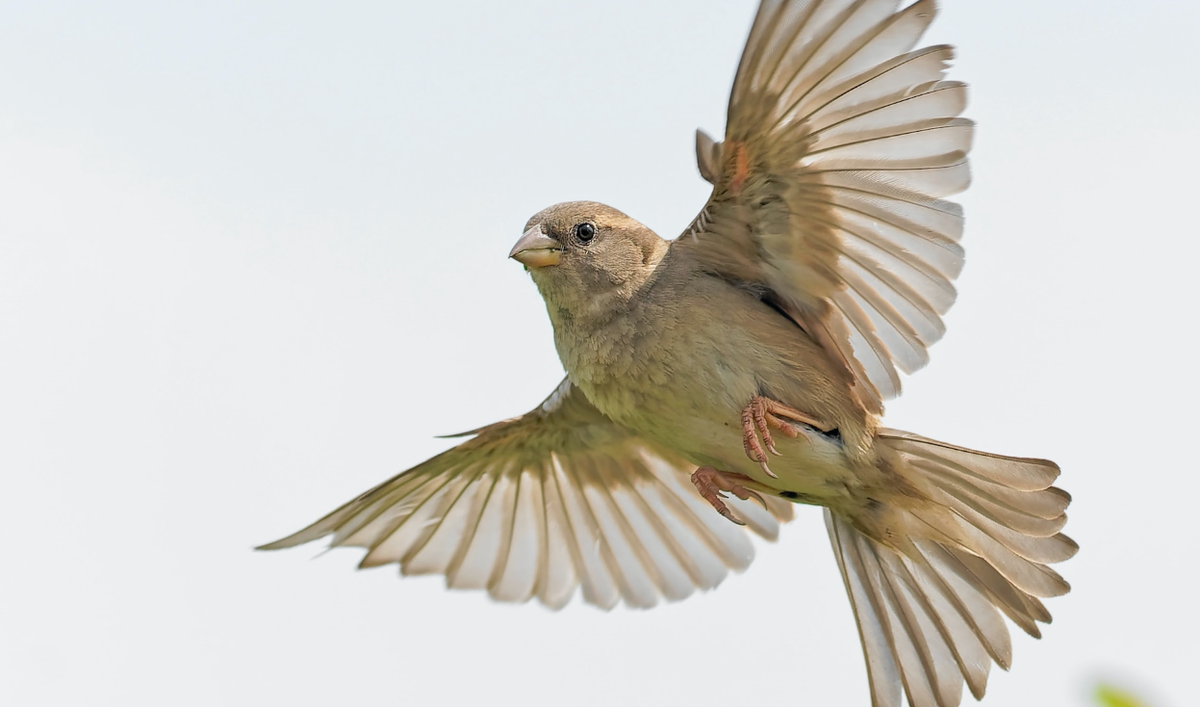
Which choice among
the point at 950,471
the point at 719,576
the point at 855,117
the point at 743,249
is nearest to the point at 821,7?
the point at 855,117

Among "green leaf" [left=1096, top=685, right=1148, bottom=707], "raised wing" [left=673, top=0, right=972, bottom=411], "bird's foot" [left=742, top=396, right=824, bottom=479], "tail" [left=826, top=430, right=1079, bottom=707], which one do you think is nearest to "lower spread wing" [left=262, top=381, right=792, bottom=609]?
"tail" [left=826, top=430, right=1079, bottom=707]

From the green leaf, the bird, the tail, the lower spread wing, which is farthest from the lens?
the lower spread wing

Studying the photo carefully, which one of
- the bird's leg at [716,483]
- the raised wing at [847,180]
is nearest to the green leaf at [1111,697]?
the raised wing at [847,180]

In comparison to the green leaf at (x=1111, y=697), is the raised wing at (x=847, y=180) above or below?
above

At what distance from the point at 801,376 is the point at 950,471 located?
646 mm

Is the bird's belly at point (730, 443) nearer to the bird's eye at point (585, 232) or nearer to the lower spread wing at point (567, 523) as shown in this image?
the bird's eye at point (585, 232)

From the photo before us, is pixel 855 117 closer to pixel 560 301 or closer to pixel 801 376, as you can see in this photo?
pixel 801 376

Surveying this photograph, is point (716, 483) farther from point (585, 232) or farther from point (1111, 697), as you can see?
point (1111, 697)

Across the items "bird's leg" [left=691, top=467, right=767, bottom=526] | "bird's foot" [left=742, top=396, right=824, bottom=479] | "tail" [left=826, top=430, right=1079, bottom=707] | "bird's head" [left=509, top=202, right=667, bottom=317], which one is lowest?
"tail" [left=826, top=430, right=1079, bottom=707]

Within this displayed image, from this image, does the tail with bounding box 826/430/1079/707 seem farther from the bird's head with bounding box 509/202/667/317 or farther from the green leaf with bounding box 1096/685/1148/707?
the green leaf with bounding box 1096/685/1148/707

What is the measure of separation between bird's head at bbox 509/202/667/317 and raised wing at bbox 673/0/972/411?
23 centimetres

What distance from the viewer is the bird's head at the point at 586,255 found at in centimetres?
505

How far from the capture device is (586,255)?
5.12 meters

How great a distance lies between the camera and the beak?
514cm
